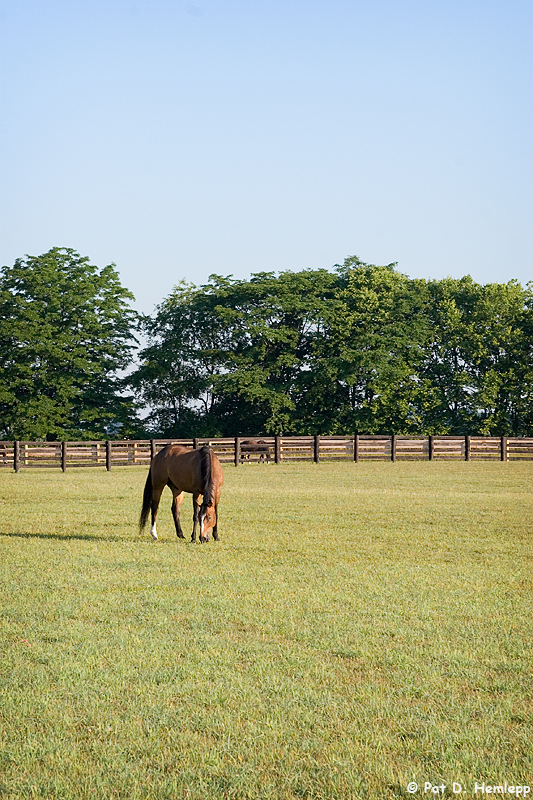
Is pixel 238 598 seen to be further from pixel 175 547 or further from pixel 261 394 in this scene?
pixel 261 394

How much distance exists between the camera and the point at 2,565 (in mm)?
10680

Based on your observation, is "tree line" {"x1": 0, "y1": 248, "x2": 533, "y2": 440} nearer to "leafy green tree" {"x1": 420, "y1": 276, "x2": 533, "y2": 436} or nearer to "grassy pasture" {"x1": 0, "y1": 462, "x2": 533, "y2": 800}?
"leafy green tree" {"x1": 420, "y1": 276, "x2": 533, "y2": 436}

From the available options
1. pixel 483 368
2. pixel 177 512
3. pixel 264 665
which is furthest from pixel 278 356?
pixel 264 665

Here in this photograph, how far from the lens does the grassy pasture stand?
4.33 metres

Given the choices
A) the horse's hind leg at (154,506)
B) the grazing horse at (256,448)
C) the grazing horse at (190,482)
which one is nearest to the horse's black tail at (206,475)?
the grazing horse at (190,482)

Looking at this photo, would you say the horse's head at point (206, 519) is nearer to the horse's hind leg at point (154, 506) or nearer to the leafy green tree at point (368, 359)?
the horse's hind leg at point (154, 506)

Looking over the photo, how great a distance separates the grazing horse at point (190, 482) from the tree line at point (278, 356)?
122 ft

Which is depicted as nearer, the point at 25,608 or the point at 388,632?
the point at 388,632

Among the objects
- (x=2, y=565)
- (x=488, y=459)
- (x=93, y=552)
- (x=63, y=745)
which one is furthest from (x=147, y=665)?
(x=488, y=459)

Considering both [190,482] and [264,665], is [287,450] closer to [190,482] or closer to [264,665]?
[190,482]

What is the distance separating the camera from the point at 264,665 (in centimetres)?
609

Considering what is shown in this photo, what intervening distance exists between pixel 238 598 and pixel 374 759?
13.5 ft

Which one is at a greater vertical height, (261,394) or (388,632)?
(261,394)

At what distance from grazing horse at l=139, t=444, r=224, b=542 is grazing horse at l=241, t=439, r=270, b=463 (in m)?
24.5
